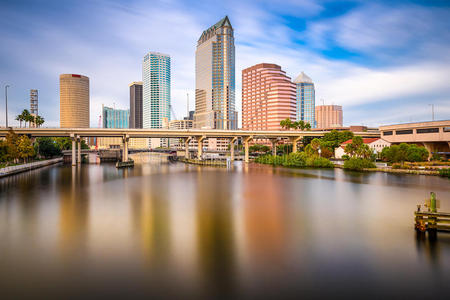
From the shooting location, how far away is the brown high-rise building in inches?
6619

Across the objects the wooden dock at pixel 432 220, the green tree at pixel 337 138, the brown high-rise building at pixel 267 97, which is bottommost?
the wooden dock at pixel 432 220

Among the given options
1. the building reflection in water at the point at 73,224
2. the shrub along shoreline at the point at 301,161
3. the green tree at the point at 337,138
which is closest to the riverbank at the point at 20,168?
the building reflection in water at the point at 73,224

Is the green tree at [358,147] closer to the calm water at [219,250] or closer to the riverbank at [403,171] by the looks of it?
the riverbank at [403,171]

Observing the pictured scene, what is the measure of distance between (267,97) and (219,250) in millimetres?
166305

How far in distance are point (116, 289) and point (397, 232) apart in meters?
19.2

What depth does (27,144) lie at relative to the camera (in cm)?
6769

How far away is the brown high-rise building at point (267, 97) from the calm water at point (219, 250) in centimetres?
14418

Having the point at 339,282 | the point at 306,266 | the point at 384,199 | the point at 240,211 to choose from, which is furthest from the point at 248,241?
the point at 384,199

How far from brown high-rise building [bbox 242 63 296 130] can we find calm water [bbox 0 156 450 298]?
144178 mm

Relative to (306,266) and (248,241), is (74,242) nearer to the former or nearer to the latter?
(248,241)

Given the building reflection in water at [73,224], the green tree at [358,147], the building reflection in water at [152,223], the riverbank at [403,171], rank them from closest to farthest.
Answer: the building reflection in water at [152,223] < the building reflection in water at [73,224] < the riverbank at [403,171] < the green tree at [358,147]

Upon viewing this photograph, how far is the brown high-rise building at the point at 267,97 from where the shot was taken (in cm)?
16812

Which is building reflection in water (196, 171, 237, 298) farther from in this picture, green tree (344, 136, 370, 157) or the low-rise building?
the low-rise building

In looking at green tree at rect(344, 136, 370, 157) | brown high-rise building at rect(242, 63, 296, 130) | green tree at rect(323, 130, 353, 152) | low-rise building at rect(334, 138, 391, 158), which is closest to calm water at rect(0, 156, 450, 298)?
green tree at rect(344, 136, 370, 157)
